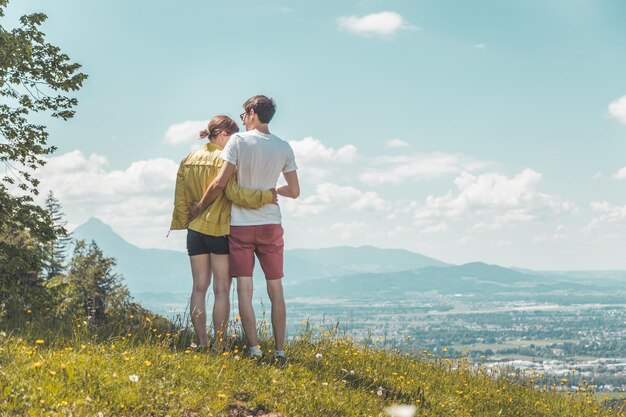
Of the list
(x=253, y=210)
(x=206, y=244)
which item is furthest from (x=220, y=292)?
(x=253, y=210)

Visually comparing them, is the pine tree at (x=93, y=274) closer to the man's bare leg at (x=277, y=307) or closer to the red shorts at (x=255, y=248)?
the man's bare leg at (x=277, y=307)

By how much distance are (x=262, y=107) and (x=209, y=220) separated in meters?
1.25

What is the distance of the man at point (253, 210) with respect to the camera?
6.91 metres

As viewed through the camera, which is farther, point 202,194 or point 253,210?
point 202,194

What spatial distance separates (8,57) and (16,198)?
9.33ft

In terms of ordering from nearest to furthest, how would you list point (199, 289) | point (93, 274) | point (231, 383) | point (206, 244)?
point (231, 383) < point (206, 244) < point (199, 289) < point (93, 274)

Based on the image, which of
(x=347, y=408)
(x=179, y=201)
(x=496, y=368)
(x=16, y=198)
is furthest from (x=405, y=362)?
(x=16, y=198)

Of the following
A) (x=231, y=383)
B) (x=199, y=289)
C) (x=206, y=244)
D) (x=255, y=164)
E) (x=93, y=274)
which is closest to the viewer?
(x=231, y=383)

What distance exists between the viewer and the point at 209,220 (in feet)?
22.9

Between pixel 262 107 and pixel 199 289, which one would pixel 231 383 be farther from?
pixel 262 107

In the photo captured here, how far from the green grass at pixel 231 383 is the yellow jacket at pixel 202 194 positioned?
1.21 metres

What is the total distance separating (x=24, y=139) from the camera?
563 inches

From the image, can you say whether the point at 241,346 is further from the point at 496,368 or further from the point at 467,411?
the point at 496,368

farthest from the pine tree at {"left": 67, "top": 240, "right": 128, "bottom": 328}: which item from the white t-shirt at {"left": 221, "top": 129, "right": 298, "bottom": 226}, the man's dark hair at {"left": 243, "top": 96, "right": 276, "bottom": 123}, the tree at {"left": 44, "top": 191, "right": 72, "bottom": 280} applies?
the man's dark hair at {"left": 243, "top": 96, "right": 276, "bottom": 123}
